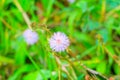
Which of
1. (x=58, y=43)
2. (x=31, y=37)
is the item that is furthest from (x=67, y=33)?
(x=58, y=43)

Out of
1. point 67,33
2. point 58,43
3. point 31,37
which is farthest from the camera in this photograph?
point 67,33

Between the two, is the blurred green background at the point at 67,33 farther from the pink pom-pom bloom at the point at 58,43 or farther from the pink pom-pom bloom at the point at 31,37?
the pink pom-pom bloom at the point at 58,43

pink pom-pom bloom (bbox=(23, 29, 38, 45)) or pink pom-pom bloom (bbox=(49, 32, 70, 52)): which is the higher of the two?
pink pom-pom bloom (bbox=(23, 29, 38, 45))

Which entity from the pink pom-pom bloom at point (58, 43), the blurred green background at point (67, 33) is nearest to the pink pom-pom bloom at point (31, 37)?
the blurred green background at point (67, 33)

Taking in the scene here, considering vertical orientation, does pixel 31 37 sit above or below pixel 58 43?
above

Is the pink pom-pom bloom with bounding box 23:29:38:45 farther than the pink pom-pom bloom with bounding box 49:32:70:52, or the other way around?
the pink pom-pom bloom with bounding box 23:29:38:45

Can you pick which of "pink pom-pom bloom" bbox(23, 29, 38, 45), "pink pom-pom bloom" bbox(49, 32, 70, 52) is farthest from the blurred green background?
"pink pom-pom bloom" bbox(49, 32, 70, 52)

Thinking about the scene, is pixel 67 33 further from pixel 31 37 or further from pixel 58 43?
pixel 58 43

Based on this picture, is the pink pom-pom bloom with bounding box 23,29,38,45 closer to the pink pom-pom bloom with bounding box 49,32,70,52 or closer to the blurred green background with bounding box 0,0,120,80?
the blurred green background with bounding box 0,0,120,80
